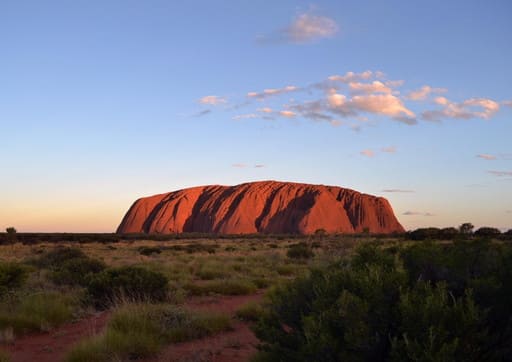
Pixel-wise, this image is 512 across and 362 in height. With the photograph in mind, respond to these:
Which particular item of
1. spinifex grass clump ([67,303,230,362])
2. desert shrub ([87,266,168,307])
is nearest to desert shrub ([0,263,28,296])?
desert shrub ([87,266,168,307])

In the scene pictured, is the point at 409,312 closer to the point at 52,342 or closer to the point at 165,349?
the point at 165,349

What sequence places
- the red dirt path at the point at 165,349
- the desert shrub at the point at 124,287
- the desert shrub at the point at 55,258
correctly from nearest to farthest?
the red dirt path at the point at 165,349, the desert shrub at the point at 124,287, the desert shrub at the point at 55,258

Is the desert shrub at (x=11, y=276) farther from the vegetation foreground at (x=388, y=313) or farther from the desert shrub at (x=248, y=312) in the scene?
the desert shrub at (x=248, y=312)

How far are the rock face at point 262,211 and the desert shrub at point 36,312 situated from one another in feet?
241

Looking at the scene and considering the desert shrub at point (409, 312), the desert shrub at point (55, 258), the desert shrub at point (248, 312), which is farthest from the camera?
the desert shrub at point (55, 258)

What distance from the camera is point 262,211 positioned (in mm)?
92625

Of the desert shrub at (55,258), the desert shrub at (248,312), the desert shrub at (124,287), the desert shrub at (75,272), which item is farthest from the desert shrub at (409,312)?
the desert shrub at (55,258)

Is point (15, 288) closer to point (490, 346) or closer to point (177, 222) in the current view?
point (490, 346)

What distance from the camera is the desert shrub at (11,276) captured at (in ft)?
37.6

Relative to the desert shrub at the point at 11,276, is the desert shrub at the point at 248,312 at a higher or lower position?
lower

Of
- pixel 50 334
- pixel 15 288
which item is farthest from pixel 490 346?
pixel 15 288

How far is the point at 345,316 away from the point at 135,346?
14.0ft

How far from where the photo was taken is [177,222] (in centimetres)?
9475

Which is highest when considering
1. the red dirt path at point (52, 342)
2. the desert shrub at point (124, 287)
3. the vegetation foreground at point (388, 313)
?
the vegetation foreground at point (388, 313)
